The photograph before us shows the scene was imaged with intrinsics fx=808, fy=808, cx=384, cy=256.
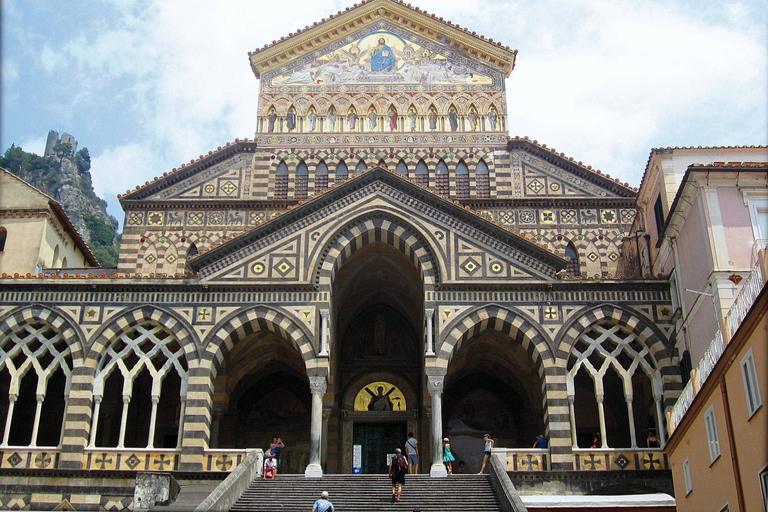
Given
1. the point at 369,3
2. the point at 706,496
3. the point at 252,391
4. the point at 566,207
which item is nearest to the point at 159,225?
the point at 252,391

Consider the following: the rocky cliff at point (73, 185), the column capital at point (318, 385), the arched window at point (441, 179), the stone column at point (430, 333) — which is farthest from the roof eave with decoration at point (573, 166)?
the rocky cliff at point (73, 185)

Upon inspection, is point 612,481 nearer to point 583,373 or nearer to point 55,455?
point 583,373

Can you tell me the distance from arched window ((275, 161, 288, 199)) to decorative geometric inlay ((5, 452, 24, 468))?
14.5 meters

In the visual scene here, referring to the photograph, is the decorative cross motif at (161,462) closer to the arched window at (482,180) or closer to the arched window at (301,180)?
the arched window at (301,180)

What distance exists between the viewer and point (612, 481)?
24.4 m

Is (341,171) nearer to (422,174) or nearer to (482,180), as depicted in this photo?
(422,174)

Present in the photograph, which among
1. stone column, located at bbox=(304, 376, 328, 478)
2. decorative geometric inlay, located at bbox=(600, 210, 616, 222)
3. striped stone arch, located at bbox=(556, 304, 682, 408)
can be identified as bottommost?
stone column, located at bbox=(304, 376, 328, 478)

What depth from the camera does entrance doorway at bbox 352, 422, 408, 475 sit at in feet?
100

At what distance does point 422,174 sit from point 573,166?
641 cm

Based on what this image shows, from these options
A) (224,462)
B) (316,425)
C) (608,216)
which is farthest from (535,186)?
(224,462)

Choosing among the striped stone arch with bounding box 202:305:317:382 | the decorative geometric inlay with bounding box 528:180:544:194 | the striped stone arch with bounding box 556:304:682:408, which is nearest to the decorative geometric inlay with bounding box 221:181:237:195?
the striped stone arch with bounding box 202:305:317:382

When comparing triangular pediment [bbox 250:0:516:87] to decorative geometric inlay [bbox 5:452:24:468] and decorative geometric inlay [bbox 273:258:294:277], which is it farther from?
decorative geometric inlay [bbox 5:452:24:468]

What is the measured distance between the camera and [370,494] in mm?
21891

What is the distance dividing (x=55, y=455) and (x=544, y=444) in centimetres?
1541
